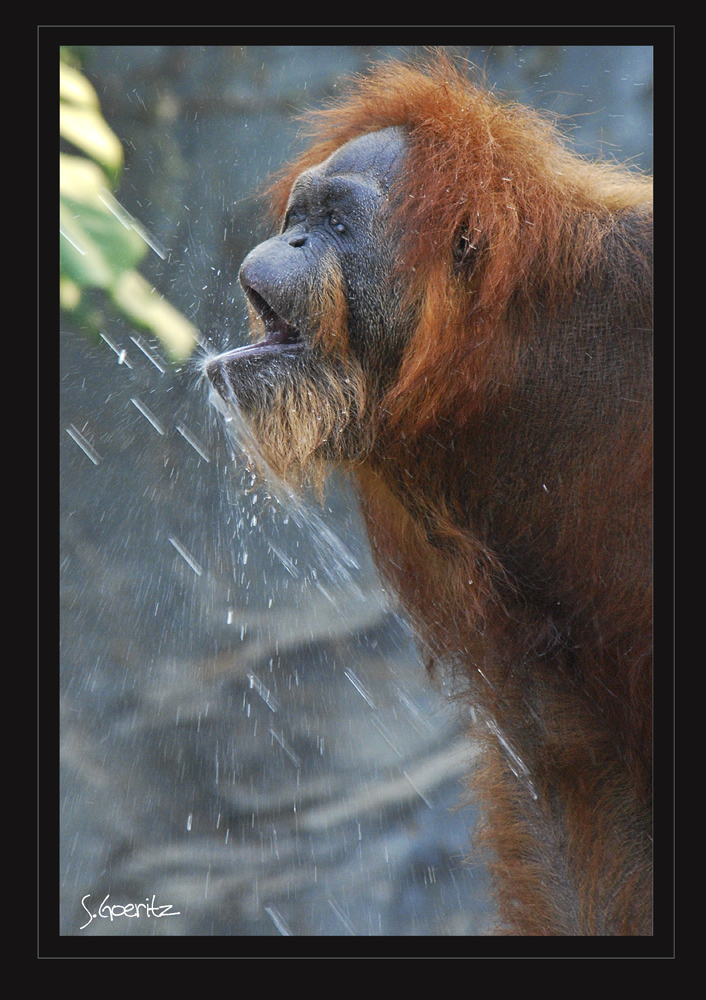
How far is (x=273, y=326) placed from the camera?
1.42 metres

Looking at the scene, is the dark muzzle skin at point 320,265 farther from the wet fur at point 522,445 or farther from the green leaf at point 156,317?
the green leaf at point 156,317

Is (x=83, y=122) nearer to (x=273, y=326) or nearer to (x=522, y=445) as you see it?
(x=273, y=326)

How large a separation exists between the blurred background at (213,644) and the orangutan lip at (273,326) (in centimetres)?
141

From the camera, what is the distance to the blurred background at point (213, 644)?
9.42 feet

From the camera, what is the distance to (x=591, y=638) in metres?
1.32

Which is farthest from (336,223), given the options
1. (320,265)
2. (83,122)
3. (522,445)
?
(83,122)

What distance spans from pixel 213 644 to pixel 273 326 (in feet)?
6.21

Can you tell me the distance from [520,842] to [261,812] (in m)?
1.64

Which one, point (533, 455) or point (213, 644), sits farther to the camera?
point (213, 644)
